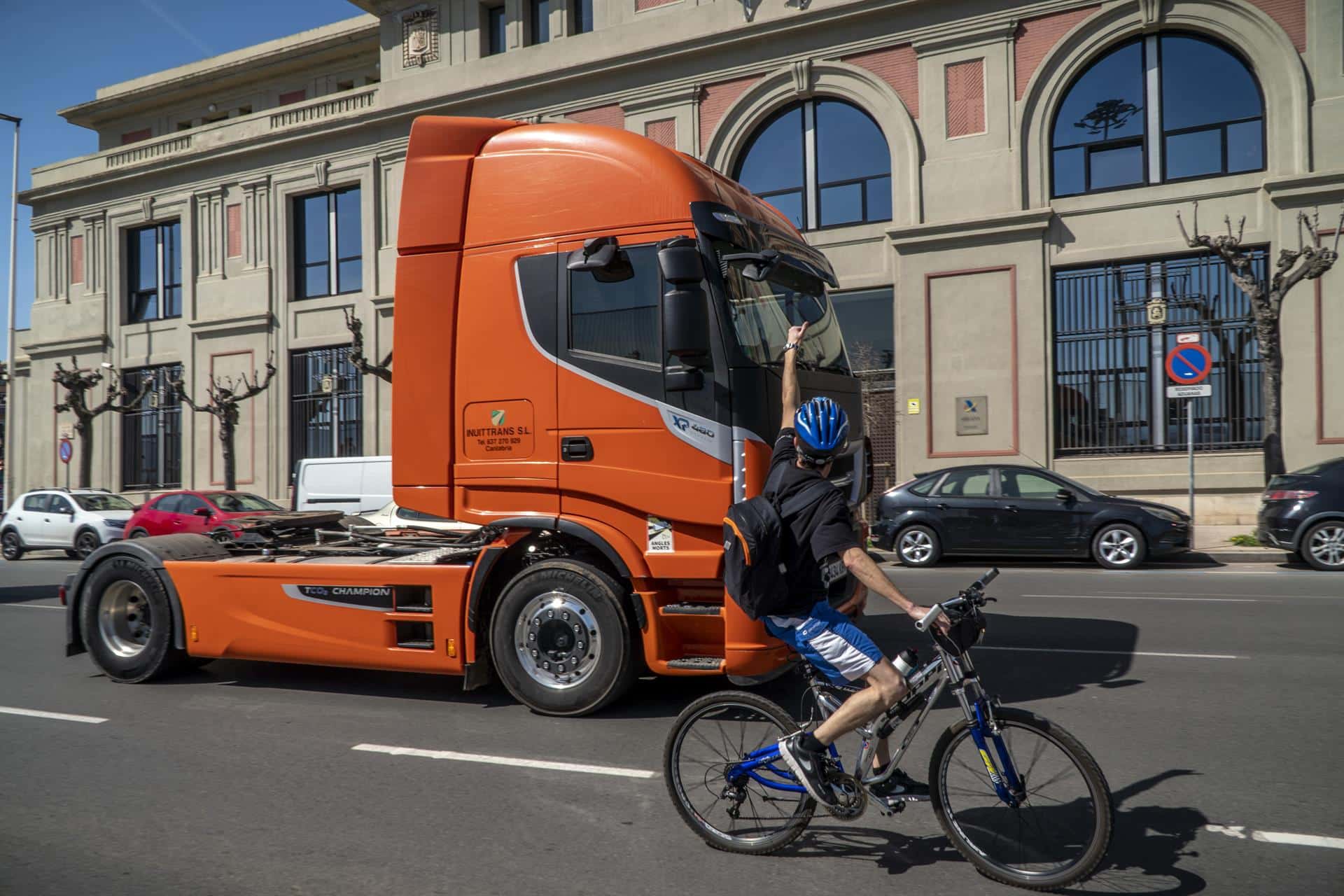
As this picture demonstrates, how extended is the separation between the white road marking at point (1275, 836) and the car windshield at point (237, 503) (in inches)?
690

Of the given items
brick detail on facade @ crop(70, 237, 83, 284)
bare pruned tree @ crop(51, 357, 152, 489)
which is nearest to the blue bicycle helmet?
bare pruned tree @ crop(51, 357, 152, 489)

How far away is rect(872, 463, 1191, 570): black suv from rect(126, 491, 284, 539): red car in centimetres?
1145

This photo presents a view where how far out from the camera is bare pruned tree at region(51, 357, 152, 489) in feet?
95.5

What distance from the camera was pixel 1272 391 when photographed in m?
16.1

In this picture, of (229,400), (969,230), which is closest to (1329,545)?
(969,230)

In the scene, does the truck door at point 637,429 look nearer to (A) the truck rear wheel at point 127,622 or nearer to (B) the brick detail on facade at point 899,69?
(A) the truck rear wheel at point 127,622

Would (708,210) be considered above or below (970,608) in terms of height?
above

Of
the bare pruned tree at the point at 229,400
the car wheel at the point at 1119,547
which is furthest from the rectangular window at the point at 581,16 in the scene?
the car wheel at the point at 1119,547

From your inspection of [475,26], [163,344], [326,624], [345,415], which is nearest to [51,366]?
[163,344]

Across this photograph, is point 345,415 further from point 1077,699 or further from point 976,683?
point 976,683

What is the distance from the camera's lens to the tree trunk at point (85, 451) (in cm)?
3013

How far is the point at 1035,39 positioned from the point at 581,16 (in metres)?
10.8

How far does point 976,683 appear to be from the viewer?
3.39 metres

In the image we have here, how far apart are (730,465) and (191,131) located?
98.3 ft
